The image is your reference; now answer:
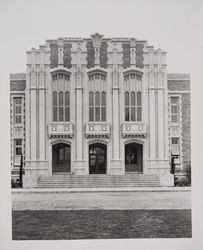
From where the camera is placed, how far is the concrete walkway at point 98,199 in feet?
27.4

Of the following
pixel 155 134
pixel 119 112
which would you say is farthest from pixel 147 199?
pixel 119 112

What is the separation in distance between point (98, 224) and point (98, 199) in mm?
566

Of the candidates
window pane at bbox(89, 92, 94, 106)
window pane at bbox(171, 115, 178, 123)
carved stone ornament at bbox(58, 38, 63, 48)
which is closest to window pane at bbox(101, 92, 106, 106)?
window pane at bbox(89, 92, 94, 106)

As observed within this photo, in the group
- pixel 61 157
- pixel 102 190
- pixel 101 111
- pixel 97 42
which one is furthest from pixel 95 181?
pixel 97 42

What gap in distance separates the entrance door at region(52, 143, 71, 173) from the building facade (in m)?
0.02

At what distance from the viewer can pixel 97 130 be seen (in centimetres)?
909

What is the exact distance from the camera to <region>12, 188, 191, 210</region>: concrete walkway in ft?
27.4

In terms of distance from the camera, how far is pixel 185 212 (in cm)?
835

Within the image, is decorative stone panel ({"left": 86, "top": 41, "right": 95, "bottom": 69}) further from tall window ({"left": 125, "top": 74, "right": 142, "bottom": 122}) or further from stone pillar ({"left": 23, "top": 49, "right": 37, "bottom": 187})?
stone pillar ({"left": 23, "top": 49, "right": 37, "bottom": 187})

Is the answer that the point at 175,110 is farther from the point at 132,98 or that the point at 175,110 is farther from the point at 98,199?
the point at 98,199

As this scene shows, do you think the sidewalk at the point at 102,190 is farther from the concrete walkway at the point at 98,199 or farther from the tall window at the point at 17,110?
the tall window at the point at 17,110

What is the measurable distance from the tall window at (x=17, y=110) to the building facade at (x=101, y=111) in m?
0.03

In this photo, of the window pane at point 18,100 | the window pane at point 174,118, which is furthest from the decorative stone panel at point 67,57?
→ the window pane at point 174,118

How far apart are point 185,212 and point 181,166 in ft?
3.11
